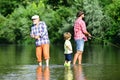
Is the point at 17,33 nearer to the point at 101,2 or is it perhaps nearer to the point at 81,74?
the point at 101,2

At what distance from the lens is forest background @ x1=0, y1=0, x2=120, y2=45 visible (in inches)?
2325

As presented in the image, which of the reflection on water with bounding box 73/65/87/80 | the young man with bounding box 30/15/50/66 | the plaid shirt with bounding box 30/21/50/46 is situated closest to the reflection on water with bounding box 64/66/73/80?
the reflection on water with bounding box 73/65/87/80

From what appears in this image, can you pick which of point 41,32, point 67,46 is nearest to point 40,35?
point 41,32

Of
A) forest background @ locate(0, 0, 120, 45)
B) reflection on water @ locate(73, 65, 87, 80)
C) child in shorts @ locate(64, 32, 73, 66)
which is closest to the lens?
reflection on water @ locate(73, 65, 87, 80)

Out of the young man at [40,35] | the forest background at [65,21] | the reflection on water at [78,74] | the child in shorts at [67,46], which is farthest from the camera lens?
the forest background at [65,21]

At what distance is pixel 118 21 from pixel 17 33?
1763 cm

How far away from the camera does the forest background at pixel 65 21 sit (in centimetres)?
5906

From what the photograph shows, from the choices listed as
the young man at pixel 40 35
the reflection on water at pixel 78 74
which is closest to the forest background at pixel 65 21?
the young man at pixel 40 35

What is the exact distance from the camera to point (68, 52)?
711 inches

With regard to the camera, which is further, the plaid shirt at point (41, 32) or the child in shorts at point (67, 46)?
the child in shorts at point (67, 46)

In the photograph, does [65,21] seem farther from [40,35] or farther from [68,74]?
[68,74]

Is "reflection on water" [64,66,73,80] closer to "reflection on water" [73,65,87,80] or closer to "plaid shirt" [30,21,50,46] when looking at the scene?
"reflection on water" [73,65,87,80]

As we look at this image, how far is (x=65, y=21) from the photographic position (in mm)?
65562

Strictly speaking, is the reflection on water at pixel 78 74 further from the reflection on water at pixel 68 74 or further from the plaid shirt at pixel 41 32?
the plaid shirt at pixel 41 32
